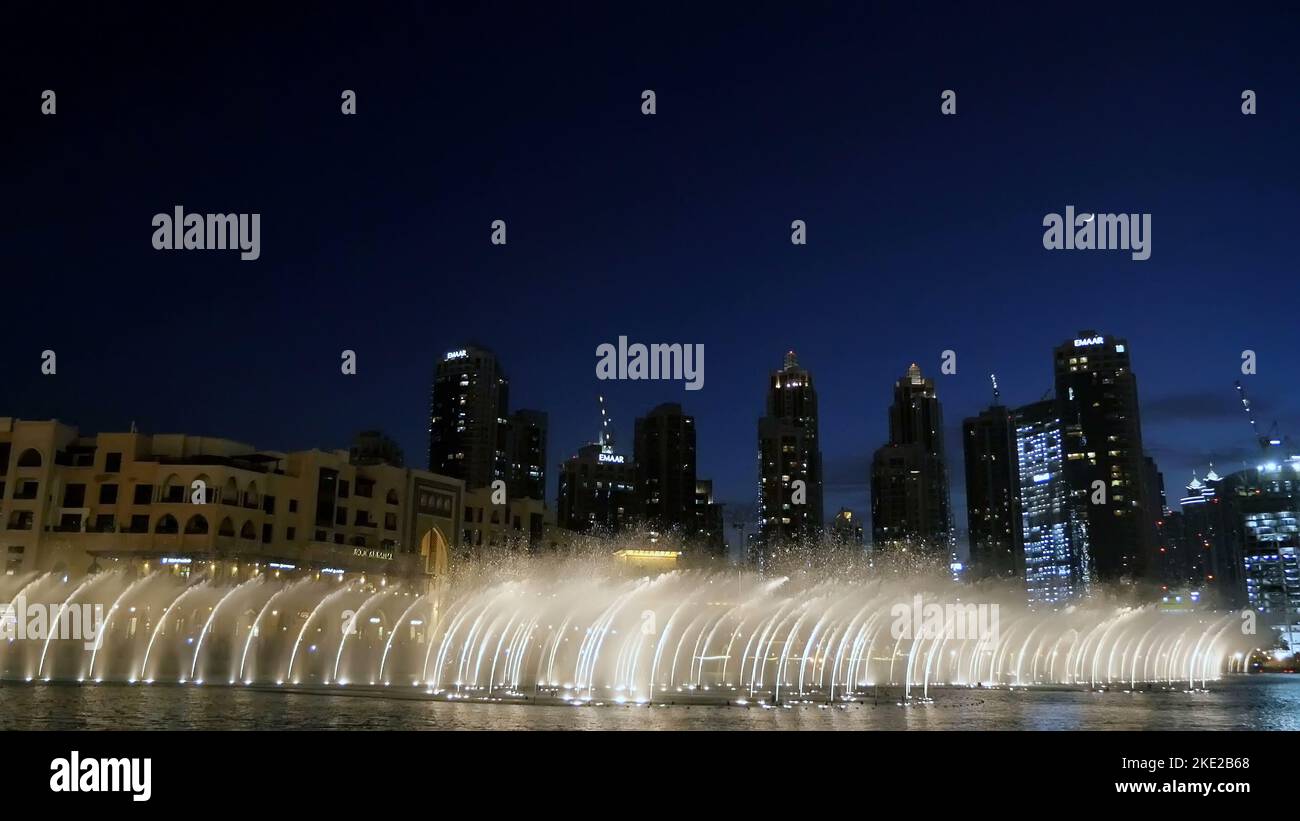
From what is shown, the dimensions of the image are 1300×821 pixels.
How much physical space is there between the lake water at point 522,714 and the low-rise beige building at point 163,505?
3079 cm

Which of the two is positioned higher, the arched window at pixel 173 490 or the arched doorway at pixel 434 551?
the arched window at pixel 173 490

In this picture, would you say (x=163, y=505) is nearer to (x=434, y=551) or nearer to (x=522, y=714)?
(x=434, y=551)

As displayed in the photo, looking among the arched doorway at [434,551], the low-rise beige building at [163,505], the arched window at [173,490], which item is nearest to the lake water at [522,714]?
the low-rise beige building at [163,505]

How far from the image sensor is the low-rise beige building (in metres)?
73.5

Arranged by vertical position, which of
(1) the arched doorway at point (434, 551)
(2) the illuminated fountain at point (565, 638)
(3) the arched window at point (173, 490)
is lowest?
(2) the illuminated fountain at point (565, 638)

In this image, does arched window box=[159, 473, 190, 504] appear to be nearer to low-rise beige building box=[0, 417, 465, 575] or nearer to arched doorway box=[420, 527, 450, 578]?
low-rise beige building box=[0, 417, 465, 575]

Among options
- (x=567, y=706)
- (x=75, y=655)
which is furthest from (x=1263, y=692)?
(x=75, y=655)

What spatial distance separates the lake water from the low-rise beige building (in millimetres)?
30787

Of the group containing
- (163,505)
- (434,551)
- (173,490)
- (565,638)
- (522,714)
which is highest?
(173,490)

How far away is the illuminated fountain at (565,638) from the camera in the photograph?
180ft

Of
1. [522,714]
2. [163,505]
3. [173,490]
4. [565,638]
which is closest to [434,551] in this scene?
[565,638]

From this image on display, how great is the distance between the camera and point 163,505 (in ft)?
248

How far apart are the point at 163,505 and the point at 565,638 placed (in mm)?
37278

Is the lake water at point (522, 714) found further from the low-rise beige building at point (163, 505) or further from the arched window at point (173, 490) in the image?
the arched window at point (173, 490)
